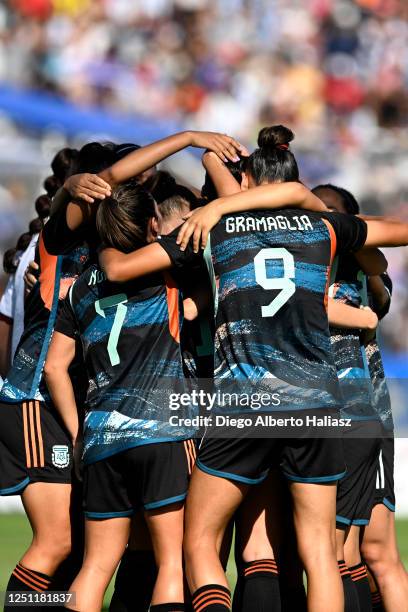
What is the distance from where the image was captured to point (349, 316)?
393cm

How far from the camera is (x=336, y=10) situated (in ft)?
42.9

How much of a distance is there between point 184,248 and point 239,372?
0.49 metres

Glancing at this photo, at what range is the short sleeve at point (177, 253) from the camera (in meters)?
3.60

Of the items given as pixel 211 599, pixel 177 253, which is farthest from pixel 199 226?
pixel 211 599

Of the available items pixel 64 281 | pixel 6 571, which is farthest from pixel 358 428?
pixel 6 571

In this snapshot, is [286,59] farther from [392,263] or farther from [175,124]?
[392,263]

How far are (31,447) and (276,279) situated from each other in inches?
49.3

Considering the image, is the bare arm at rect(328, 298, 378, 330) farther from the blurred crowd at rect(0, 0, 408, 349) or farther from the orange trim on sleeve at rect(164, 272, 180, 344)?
the blurred crowd at rect(0, 0, 408, 349)

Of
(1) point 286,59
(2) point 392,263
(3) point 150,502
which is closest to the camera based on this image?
(3) point 150,502

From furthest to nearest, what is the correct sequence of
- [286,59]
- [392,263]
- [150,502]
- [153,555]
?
[286,59] < [392,263] < [153,555] < [150,502]

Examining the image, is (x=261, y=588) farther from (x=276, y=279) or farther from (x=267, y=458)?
(x=276, y=279)

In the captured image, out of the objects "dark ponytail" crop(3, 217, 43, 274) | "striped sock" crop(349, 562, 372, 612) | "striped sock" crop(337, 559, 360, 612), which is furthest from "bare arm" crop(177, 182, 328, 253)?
"dark ponytail" crop(3, 217, 43, 274)

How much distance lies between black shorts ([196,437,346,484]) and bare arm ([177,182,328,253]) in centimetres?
72

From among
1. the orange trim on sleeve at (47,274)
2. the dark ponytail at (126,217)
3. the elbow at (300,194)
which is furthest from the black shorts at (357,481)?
the orange trim on sleeve at (47,274)
